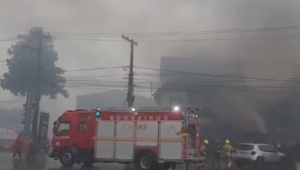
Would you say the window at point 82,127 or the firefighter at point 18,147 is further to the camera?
the firefighter at point 18,147

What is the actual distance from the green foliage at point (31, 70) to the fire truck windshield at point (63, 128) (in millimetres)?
17102

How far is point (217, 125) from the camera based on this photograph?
115 ft

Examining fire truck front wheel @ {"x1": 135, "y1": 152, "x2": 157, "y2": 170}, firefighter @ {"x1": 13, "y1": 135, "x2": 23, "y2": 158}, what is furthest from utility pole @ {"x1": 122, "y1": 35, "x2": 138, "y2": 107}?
fire truck front wheel @ {"x1": 135, "y1": 152, "x2": 157, "y2": 170}

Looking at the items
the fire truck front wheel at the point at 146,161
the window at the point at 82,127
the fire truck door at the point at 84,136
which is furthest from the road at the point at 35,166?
the fire truck front wheel at the point at 146,161

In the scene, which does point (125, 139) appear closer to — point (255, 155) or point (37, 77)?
point (255, 155)

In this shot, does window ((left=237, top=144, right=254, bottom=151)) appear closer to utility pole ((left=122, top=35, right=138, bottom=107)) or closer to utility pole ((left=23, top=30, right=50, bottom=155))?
utility pole ((left=122, top=35, right=138, bottom=107))

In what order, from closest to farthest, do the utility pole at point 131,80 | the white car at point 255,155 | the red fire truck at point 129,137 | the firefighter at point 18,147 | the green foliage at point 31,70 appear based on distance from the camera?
the red fire truck at point 129,137, the white car at point 255,155, the firefighter at point 18,147, the utility pole at point 131,80, the green foliage at point 31,70

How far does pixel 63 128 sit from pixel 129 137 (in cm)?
337

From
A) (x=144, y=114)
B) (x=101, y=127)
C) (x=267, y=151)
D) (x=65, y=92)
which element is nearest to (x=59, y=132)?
(x=101, y=127)

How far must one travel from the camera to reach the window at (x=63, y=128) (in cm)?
2060

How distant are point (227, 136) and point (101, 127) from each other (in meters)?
16.9

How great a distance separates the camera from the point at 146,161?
1895 cm

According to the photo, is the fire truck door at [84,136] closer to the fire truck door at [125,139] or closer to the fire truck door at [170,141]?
the fire truck door at [125,139]

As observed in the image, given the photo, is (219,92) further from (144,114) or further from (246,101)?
(144,114)
